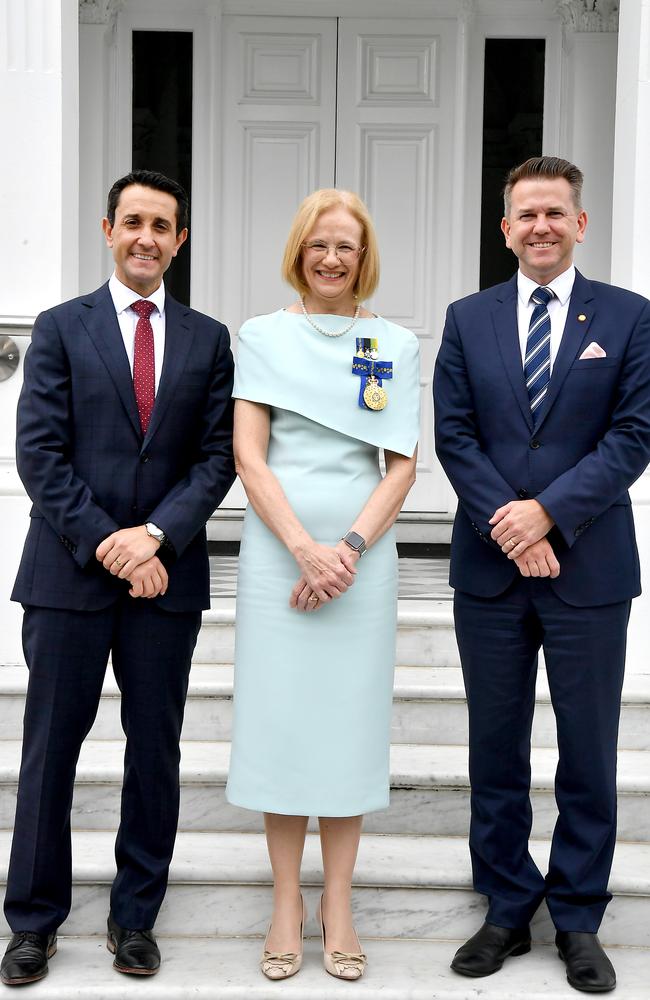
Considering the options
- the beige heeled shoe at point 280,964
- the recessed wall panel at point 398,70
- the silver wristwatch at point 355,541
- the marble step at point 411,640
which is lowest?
the beige heeled shoe at point 280,964

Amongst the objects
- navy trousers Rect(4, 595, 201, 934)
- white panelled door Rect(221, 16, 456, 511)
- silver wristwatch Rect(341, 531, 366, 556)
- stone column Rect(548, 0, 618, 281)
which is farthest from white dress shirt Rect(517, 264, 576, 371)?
white panelled door Rect(221, 16, 456, 511)

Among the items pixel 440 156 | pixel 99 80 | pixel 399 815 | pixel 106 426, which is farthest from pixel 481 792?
pixel 99 80

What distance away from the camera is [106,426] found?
295 cm

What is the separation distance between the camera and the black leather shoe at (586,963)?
9.82 feet

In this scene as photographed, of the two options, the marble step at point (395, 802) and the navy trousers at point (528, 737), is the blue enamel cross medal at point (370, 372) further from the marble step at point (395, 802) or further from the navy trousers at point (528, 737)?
the marble step at point (395, 802)

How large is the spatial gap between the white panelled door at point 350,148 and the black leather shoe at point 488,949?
3.21 metres

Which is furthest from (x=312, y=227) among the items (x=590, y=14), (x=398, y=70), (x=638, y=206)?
(x=590, y=14)

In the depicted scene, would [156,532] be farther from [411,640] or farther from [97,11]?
[97,11]

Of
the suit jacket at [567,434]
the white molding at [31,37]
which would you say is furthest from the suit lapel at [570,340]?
the white molding at [31,37]

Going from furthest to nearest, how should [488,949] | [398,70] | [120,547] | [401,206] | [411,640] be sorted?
[401,206]
[398,70]
[411,640]
[488,949]
[120,547]

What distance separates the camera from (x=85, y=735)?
119 inches

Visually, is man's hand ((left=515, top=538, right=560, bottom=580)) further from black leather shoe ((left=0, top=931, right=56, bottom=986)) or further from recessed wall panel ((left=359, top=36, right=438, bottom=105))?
recessed wall panel ((left=359, top=36, right=438, bottom=105))

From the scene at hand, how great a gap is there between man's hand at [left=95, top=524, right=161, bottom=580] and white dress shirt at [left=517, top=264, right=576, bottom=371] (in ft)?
3.54

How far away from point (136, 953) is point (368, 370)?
1.62m
